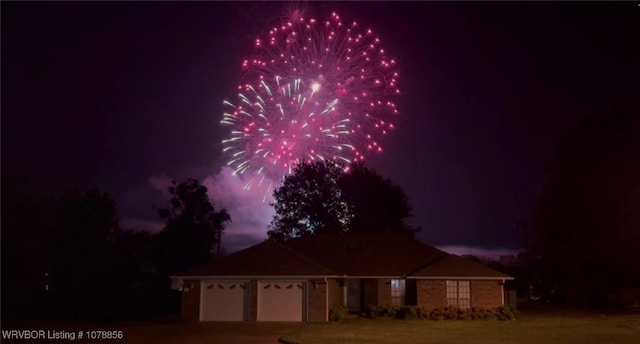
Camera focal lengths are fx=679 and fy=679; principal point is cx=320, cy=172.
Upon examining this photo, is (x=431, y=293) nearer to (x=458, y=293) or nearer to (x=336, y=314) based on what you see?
(x=458, y=293)

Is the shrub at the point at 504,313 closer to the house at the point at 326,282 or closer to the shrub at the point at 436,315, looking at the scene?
the house at the point at 326,282

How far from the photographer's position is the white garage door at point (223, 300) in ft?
105

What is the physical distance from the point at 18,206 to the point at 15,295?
546 centimetres

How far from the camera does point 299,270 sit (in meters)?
32.3

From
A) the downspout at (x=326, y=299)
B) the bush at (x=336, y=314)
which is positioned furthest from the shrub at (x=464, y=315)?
the downspout at (x=326, y=299)

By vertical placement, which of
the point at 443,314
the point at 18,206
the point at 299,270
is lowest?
the point at 443,314

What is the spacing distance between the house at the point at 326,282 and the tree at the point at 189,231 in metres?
20.1

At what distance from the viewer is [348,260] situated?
1497 inches

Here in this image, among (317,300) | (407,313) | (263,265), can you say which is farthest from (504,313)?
(263,265)

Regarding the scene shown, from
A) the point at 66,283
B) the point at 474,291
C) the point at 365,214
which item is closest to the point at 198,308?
the point at 474,291

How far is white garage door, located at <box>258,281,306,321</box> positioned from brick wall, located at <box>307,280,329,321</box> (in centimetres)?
Result: 38

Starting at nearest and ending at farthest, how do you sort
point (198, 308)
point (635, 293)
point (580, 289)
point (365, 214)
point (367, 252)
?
point (198, 308), point (367, 252), point (635, 293), point (580, 289), point (365, 214)

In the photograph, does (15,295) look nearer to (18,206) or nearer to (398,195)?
(18,206)

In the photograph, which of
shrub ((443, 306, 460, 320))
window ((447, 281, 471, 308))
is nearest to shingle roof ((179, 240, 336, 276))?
shrub ((443, 306, 460, 320))
